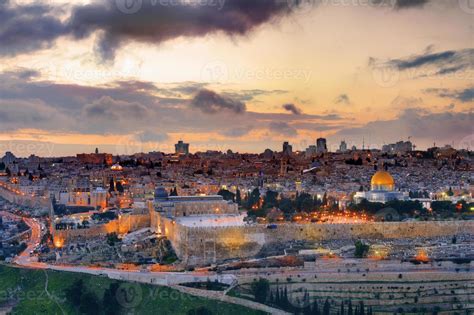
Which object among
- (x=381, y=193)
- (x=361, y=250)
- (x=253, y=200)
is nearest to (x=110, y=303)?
(x=361, y=250)

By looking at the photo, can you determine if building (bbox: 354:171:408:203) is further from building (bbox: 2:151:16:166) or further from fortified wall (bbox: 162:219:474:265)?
building (bbox: 2:151:16:166)

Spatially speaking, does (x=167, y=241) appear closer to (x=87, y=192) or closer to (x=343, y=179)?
(x=87, y=192)

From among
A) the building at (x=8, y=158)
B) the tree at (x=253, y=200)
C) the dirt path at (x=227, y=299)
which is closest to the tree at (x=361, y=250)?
the dirt path at (x=227, y=299)

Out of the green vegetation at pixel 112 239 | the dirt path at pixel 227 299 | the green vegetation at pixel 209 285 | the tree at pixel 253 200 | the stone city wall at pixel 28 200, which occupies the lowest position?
the dirt path at pixel 227 299

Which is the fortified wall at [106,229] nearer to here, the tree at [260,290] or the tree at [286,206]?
the tree at [286,206]

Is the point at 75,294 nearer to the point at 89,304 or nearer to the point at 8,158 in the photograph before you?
the point at 89,304

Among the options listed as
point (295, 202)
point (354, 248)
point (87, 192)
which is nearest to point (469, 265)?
point (354, 248)
